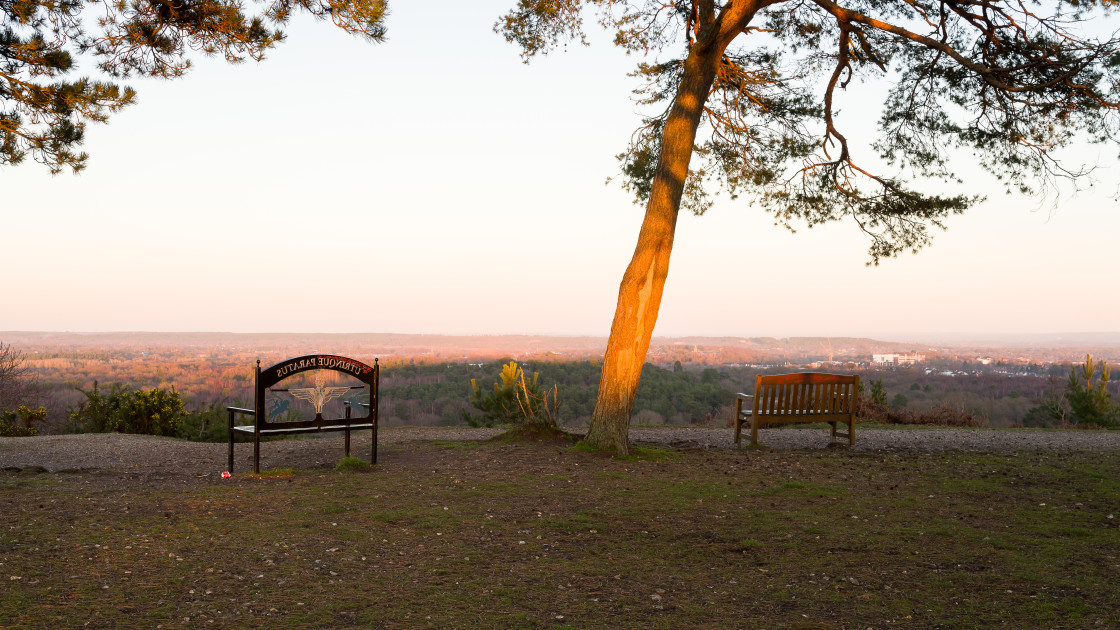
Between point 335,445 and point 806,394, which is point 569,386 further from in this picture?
point 806,394

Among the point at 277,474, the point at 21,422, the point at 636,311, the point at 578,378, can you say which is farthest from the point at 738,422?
the point at 578,378

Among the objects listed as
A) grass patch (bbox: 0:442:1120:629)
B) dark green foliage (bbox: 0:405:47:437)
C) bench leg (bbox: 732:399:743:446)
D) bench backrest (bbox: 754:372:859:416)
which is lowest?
dark green foliage (bbox: 0:405:47:437)

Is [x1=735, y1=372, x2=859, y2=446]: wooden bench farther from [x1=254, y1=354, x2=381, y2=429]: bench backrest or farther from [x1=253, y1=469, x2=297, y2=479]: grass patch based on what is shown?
[x1=253, y1=469, x2=297, y2=479]: grass patch

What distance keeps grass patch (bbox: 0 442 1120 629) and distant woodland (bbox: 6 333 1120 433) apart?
5.32m

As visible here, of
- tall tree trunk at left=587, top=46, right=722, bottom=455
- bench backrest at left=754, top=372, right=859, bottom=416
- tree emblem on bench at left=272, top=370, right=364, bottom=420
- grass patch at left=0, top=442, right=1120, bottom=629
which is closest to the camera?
grass patch at left=0, top=442, right=1120, bottom=629

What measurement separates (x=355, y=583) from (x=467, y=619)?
823mm

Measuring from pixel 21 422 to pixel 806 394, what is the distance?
42.7 feet

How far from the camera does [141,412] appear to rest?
43.0 feet

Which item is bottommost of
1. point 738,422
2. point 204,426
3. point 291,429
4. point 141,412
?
point 204,426

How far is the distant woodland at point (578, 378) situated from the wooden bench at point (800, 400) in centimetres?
318

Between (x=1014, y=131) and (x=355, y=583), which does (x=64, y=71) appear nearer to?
(x=355, y=583)

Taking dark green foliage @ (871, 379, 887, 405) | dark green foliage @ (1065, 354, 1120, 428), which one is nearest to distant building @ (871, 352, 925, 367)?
dark green foliage @ (1065, 354, 1120, 428)

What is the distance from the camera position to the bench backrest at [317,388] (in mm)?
7516

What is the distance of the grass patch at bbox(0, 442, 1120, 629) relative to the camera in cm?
382
